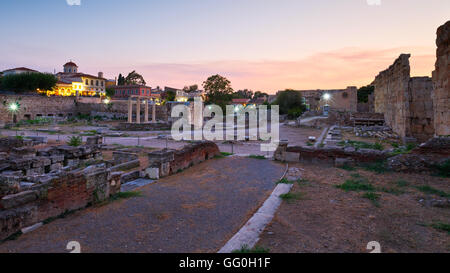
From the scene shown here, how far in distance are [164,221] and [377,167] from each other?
9415mm

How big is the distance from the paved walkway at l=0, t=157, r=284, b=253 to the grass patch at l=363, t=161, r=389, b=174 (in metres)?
4.57

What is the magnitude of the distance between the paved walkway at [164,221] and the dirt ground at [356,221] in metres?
1.00

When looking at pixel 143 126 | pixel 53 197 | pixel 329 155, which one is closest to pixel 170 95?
pixel 143 126

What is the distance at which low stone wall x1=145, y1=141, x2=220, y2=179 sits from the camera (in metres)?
10.2

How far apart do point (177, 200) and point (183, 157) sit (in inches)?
181

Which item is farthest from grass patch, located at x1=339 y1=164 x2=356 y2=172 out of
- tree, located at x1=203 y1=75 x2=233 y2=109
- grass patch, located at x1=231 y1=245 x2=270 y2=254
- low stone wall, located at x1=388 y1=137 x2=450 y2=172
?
tree, located at x1=203 y1=75 x2=233 y2=109

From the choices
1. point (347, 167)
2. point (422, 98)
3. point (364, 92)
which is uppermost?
point (364, 92)

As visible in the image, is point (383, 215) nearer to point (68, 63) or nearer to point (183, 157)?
point (183, 157)

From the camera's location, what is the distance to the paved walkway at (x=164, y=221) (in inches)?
189

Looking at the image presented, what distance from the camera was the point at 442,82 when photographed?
43.5 ft

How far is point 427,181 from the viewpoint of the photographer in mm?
9203

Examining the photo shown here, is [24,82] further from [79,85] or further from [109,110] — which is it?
[79,85]

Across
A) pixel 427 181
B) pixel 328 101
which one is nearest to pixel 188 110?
pixel 328 101

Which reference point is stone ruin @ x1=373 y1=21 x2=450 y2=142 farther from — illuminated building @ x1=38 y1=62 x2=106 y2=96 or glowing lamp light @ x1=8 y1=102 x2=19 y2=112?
illuminated building @ x1=38 y1=62 x2=106 y2=96
